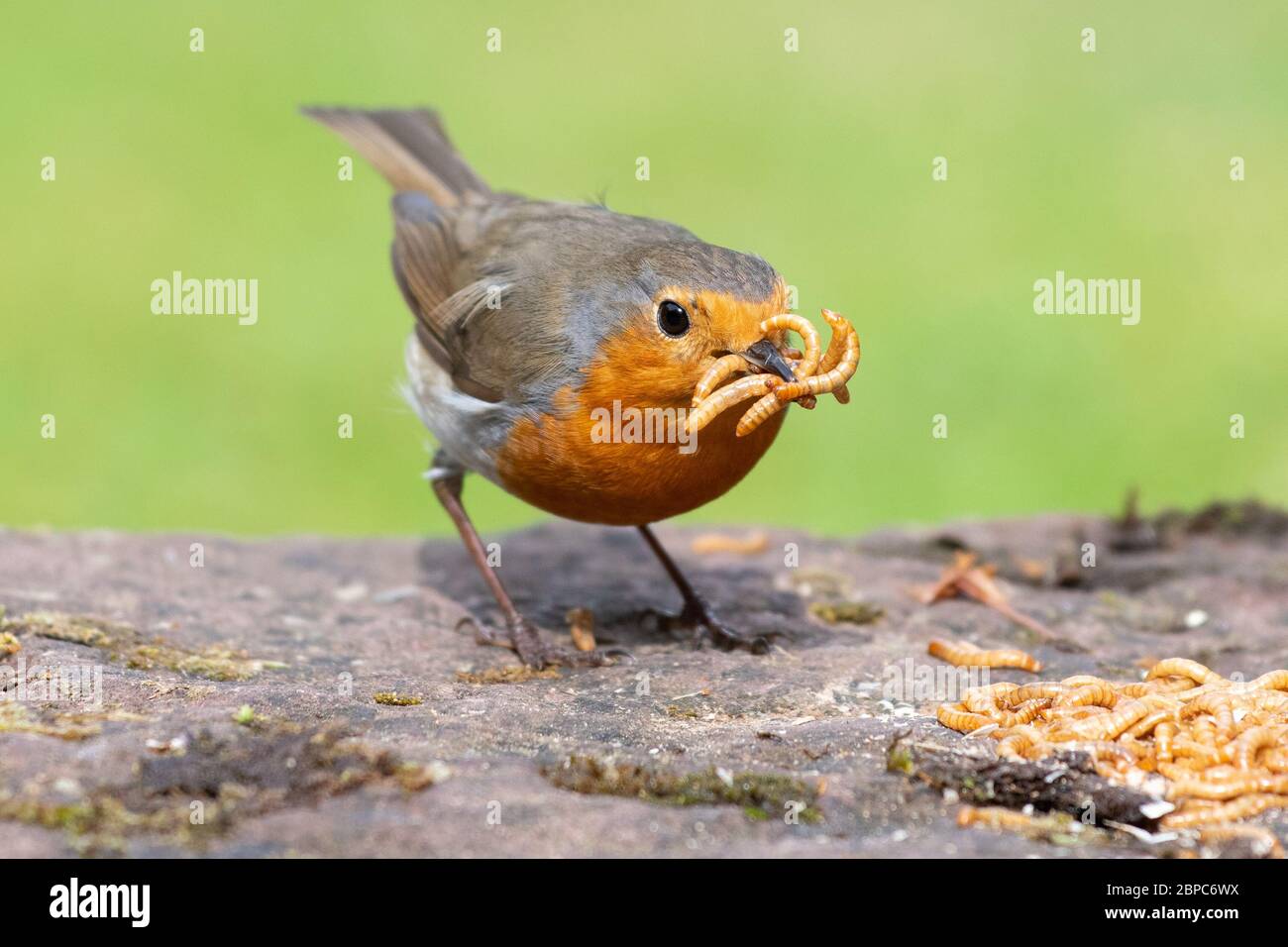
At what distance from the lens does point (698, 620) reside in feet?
20.9

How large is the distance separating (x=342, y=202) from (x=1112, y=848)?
10.9 metres

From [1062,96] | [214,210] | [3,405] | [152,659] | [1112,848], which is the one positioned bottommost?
[1112,848]

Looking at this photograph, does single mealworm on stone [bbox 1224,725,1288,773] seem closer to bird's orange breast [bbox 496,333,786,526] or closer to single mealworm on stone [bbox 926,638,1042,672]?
single mealworm on stone [bbox 926,638,1042,672]

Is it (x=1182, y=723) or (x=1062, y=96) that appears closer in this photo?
(x=1182, y=723)

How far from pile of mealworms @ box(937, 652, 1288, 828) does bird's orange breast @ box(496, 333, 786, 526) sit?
1185 mm

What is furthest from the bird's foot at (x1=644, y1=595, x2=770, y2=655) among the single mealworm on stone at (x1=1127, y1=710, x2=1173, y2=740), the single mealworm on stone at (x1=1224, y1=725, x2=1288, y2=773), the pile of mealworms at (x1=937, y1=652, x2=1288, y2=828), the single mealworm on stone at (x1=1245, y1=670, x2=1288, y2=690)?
the single mealworm on stone at (x1=1224, y1=725, x2=1288, y2=773)

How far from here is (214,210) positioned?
1255 cm

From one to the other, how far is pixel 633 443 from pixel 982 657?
5.36ft

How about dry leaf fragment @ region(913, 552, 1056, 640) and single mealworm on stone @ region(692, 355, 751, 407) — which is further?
dry leaf fragment @ region(913, 552, 1056, 640)

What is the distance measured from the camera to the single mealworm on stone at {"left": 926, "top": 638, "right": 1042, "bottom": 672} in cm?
570

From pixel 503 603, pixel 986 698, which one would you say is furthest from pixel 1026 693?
pixel 503 603

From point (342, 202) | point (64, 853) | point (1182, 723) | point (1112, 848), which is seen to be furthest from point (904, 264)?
point (64, 853)

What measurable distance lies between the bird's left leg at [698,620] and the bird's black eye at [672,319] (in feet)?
4.46
